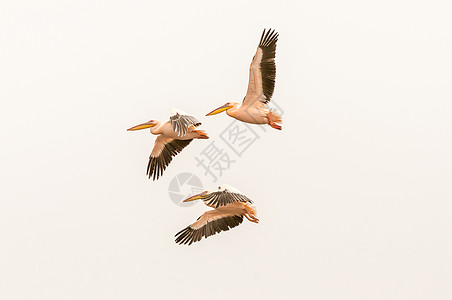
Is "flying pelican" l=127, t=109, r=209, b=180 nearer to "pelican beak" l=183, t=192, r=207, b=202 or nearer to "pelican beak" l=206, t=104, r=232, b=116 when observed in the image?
"pelican beak" l=206, t=104, r=232, b=116

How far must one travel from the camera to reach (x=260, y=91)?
1694 centimetres

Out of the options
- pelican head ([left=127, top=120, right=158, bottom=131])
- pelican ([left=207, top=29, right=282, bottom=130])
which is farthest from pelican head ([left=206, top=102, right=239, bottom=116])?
pelican head ([left=127, top=120, right=158, bottom=131])

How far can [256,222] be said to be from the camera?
17.0 metres

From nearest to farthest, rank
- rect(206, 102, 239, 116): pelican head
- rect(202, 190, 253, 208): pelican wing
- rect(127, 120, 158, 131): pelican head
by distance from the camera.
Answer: rect(202, 190, 253, 208): pelican wing < rect(206, 102, 239, 116): pelican head < rect(127, 120, 158, 131): pelican head

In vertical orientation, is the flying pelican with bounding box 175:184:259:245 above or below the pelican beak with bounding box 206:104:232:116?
below

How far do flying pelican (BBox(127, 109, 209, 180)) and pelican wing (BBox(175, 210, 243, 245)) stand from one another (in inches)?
67.6

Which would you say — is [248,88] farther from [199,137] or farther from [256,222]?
[256,222]

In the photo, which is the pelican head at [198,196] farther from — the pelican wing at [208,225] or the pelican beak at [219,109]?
the pelican beak at [219,109]

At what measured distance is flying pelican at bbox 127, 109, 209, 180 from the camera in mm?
16312

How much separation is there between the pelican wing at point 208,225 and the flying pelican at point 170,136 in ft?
5.64

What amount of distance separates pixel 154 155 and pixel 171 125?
1804mm

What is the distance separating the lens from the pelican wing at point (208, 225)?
58.5ft

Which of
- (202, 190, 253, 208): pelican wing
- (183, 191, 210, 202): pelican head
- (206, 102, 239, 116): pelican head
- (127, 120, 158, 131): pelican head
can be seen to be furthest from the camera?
(127, 120, 158, 131): pelican head

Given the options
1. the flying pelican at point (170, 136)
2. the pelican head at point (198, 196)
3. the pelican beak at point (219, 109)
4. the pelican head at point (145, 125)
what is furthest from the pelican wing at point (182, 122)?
the pelican head at point (145, 125)
